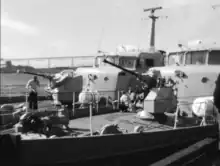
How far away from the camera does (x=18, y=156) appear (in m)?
5.11

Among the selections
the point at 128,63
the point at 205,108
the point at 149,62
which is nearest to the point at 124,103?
the point at 205,108

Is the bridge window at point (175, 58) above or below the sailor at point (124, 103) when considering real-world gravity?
above

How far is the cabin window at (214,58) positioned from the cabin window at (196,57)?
236 mm

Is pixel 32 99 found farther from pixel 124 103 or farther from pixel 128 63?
pixel 128 63

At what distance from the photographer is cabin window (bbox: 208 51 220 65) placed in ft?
36.0

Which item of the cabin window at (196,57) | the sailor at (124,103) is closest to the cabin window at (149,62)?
the cabin window at (196,57)

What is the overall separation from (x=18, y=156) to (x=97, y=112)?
5.23m

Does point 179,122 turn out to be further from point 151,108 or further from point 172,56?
point 172,56

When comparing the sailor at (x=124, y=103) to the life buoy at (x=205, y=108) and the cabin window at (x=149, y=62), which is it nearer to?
the life buoy at (x=205, y=108)

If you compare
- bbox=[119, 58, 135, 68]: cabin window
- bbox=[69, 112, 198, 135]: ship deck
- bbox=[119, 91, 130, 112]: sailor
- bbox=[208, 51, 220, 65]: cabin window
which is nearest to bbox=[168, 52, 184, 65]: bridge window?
bbox=[208, 51, 220, 65]: cabin window

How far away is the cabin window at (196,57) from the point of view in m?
11.2

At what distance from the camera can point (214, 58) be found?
1102cm

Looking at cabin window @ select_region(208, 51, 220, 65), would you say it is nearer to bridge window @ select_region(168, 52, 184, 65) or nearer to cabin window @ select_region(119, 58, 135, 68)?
bridge window @ select_region(168, 52, 184, 65)

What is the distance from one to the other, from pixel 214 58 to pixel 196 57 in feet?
2.38
